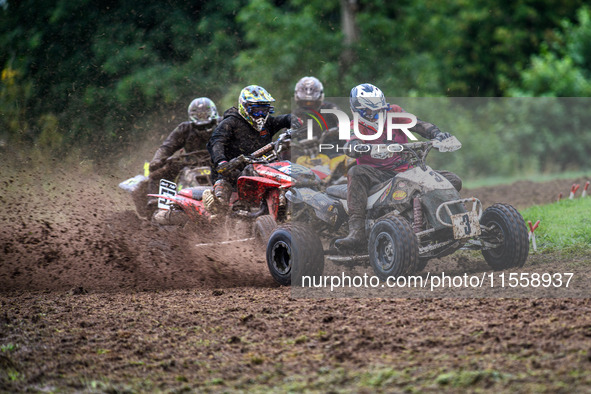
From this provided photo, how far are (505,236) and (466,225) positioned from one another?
44cm

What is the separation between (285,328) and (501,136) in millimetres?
16285

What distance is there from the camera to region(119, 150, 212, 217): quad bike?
11.2 m

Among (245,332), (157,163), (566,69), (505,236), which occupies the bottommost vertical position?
(245,332)

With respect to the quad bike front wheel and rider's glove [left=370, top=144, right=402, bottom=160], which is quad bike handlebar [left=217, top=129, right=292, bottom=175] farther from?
the quad bike front wheel

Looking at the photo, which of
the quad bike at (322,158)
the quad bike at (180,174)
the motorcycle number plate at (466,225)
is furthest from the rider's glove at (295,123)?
the motorcycle number plate at (466,225)

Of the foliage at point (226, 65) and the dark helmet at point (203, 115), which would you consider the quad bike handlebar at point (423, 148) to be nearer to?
the dark helmet at point (203, 115)

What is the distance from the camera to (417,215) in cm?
753

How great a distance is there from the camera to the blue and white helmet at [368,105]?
25.4ft

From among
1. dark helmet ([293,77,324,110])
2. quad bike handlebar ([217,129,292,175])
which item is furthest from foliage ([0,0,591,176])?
quad bike handlebar ([217,129,292,175])

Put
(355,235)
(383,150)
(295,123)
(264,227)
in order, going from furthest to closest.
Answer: (295,123), (264,227), (355,235), (383,150)

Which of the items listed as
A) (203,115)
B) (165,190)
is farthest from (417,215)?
(203,115)

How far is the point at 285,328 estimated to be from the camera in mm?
6215

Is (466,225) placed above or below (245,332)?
above

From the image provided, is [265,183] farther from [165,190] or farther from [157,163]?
[157,163]
